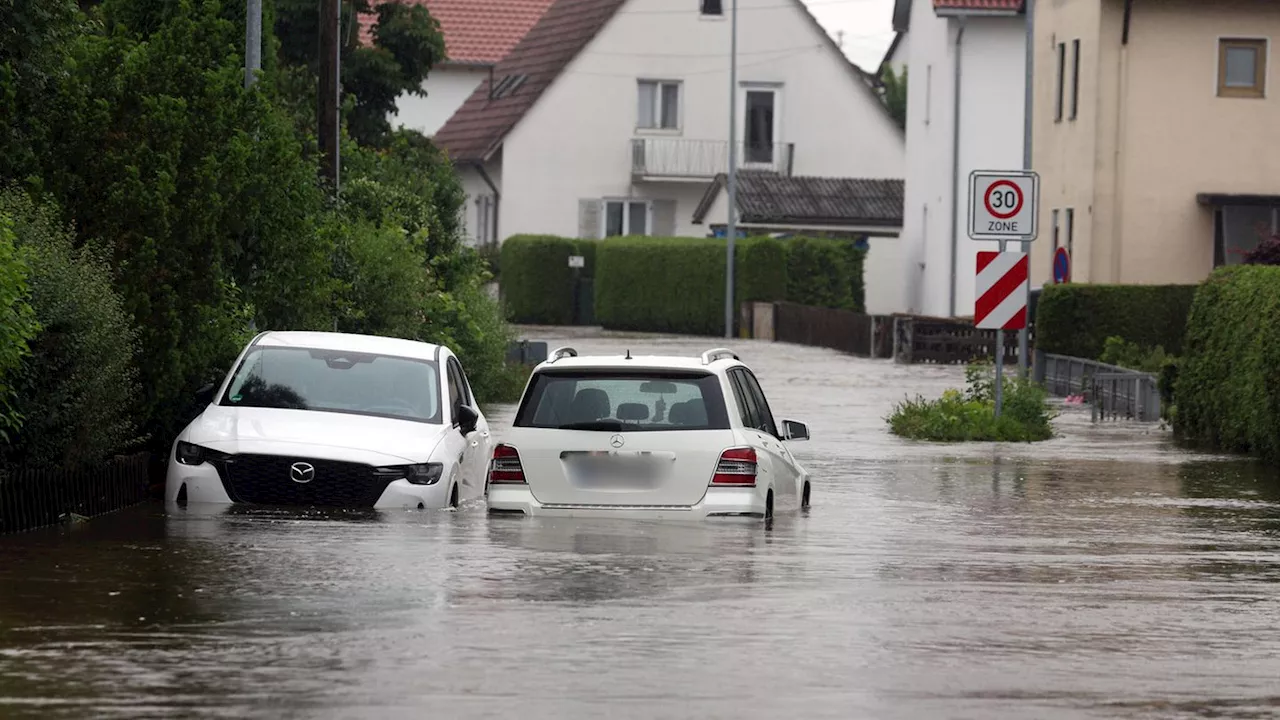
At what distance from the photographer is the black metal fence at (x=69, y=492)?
14.7 m

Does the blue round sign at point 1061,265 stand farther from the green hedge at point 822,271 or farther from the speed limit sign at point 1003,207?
the green hedge at point 822,271

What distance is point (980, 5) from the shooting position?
181ft

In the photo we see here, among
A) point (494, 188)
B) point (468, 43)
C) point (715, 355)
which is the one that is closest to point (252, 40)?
point (715, 355)

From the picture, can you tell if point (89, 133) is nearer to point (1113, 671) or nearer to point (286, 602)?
point (286, 602)

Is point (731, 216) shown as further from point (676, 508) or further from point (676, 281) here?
point (676, 508)

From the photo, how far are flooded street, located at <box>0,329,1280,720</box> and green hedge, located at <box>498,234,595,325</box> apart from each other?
48808 mm

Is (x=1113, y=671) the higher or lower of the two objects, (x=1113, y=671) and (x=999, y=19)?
the lower

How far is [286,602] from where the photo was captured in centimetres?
1151

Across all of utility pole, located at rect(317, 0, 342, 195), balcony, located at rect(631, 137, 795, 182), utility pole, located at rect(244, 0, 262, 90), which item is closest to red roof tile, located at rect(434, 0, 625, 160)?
balcony, located at rect(631, 137, 795, 182)

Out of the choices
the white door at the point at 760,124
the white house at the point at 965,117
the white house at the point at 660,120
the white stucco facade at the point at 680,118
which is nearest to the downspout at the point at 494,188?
the white house at the point at 660,120

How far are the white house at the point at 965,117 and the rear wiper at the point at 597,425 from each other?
3980 cm

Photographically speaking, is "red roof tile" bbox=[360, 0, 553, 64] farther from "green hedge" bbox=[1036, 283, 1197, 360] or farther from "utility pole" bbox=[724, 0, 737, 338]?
"green hedge" bbox=[1036, 283, 1197, 360]

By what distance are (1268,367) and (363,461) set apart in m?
10.7

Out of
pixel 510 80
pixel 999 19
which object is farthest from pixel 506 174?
pixel 999 19
